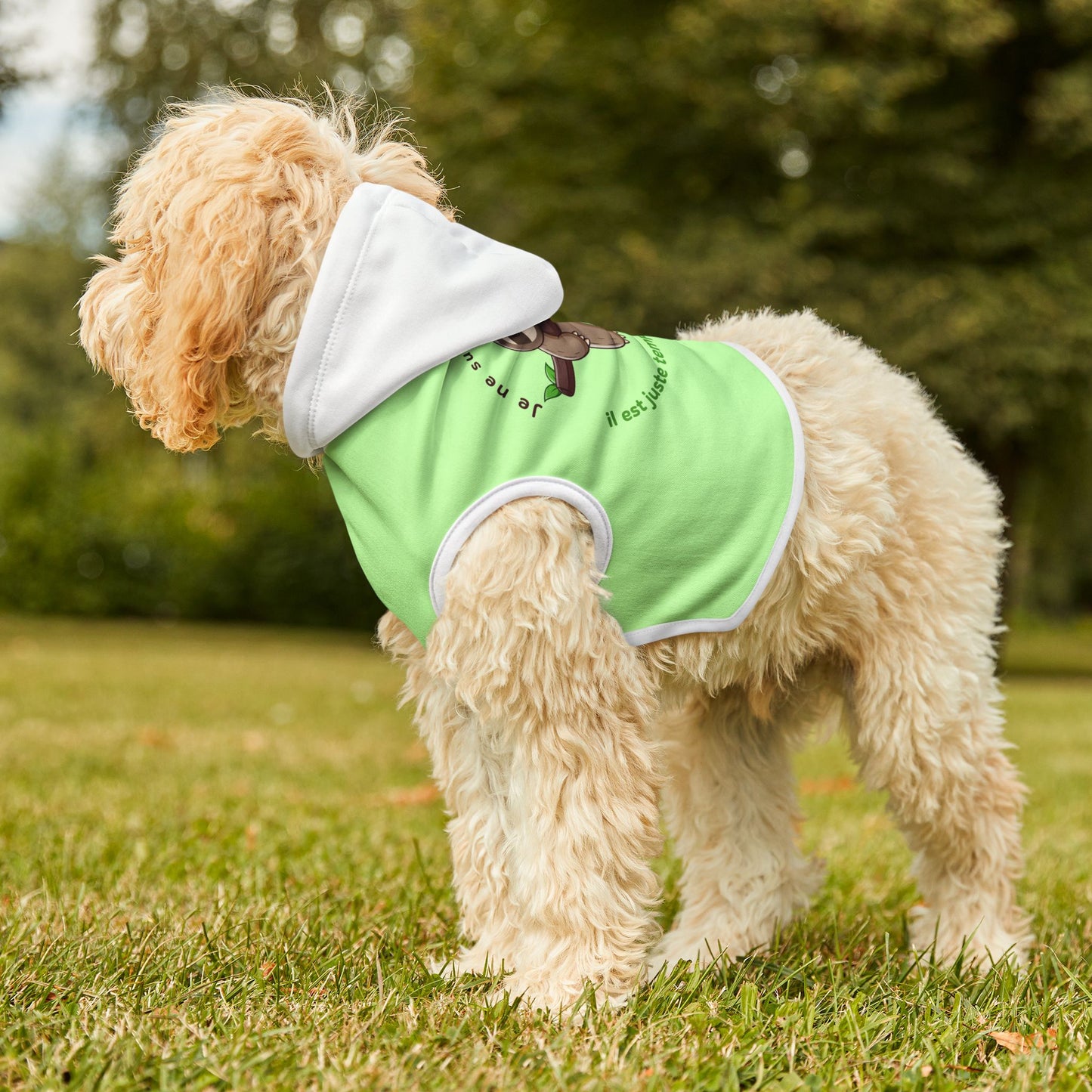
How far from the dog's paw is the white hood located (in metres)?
1.98

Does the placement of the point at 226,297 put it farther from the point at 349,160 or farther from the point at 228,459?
the point at 228,459

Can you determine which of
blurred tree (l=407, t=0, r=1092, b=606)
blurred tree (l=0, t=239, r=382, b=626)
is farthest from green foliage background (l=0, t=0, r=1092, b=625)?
blurred tree (l=0, t=239, r=382, b=626)

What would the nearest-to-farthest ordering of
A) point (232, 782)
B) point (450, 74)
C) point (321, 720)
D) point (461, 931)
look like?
point (461, 931)
point (232, 782)
point (321, 720)
point (450, 74)

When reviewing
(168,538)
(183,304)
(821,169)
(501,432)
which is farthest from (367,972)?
(168,538)

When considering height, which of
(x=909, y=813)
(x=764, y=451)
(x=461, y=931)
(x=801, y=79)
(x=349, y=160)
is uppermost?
(x=801, y=79)

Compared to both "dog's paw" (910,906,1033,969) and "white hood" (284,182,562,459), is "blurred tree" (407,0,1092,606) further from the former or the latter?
"white hood" (284,182,562,459)

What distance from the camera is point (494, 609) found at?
238cm

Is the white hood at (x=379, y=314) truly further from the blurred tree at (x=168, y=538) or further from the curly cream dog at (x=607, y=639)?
the blurred tree at (x=168, y=538)

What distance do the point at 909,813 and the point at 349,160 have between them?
214 cm

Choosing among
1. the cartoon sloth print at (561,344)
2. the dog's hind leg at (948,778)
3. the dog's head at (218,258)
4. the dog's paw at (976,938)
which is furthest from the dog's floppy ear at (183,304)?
the dog's paw at (976,938)

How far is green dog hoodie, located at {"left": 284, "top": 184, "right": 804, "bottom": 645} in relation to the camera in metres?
2.42

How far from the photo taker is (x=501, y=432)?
242cm

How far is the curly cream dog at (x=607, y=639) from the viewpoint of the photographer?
2.44m

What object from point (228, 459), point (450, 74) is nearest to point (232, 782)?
point (450, 74)
